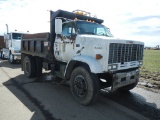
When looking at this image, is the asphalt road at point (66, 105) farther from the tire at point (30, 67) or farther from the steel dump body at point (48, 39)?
the tire at point (30, 67)

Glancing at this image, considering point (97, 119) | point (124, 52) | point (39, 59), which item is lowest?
point (97, 119)

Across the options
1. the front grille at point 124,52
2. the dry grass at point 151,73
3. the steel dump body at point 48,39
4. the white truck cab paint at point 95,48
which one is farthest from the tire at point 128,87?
the steel dump body at point 48,39

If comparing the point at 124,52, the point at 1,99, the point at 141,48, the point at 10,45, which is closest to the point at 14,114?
the point at 1,99

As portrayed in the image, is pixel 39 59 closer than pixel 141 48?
No

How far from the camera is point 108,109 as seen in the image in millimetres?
4941

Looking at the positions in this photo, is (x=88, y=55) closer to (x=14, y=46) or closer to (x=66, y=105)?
(x=66, y=105)

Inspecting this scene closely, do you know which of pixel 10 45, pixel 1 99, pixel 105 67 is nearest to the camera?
pixel 105 67

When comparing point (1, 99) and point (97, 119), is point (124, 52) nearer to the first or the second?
point (97, 119)

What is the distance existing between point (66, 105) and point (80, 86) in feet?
2.26

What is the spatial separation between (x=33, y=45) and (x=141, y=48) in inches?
189

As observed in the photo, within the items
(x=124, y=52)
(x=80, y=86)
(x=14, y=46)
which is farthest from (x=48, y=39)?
(x=14, y=46)

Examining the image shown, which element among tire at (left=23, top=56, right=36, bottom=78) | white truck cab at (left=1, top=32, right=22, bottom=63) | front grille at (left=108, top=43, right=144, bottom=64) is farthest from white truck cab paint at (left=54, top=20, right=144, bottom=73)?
white truck cab at (left=1, top=32, right=22, bottom=63)

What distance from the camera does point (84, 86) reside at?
5.27 m

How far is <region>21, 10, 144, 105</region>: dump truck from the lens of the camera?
489 centimetres
